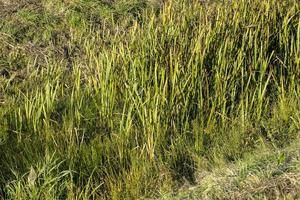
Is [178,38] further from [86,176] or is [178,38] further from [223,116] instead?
[86,176]

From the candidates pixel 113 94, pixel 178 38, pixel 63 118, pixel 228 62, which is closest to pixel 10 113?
pixel 63 118

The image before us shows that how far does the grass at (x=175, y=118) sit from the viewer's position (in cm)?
275

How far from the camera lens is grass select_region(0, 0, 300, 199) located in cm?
275

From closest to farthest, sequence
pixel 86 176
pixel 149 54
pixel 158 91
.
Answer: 1. pixel 86 176
2. pixel 158 91
3. pixel 149 54

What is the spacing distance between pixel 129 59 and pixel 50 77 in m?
0.80

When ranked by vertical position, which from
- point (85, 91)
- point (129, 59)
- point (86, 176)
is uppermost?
point (129, 59)

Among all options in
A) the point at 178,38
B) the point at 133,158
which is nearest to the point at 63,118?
the point at 133,158

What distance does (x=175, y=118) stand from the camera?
10.7 ft

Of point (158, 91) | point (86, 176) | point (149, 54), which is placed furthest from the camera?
point (149, 54)

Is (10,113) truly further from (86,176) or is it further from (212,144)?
(212,144)

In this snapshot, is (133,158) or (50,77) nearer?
(133,158)

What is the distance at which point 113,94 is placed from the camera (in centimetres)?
323

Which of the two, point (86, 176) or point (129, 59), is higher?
point (129, 59)

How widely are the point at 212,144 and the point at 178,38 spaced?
68 cm
